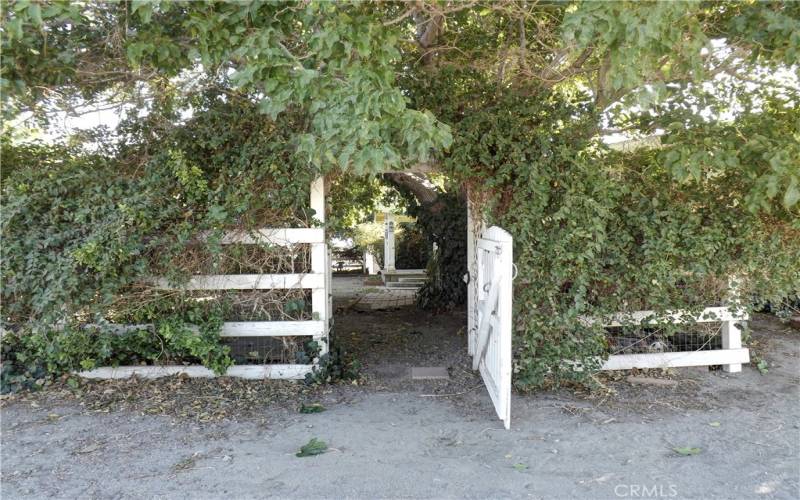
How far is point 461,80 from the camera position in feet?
18.1

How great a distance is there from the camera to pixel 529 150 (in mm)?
4969

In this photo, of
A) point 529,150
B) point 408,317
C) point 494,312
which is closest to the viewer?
point 494,312

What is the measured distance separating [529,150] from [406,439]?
279cm

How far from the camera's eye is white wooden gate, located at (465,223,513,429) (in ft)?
13.6

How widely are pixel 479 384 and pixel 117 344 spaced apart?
3509mm

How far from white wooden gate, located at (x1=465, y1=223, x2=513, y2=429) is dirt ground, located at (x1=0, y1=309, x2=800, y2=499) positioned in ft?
0.78

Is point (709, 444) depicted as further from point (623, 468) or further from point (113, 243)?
point (113, 243)

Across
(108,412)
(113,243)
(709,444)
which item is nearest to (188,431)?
(108,412)

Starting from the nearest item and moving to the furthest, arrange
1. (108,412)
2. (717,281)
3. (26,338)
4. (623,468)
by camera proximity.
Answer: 1. (623,468)
2. (108,412)
3. (26,338)
4. (717,281)

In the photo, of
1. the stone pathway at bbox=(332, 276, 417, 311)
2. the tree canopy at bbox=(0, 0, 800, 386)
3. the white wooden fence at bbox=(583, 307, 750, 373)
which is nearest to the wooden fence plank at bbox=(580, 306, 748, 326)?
the white wooden fence at bbox=(583, 307, 750, 373)

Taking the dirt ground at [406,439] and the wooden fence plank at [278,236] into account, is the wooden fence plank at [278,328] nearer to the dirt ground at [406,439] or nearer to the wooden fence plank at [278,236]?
the dirt ground at [406,439]

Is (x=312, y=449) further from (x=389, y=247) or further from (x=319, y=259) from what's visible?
(x=389, y=247)

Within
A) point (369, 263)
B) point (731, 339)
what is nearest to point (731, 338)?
point (731, 339)

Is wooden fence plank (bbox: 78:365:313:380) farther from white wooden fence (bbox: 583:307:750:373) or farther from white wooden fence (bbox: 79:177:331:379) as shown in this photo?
white wooden fence (bbox: 583:307:750:373)
